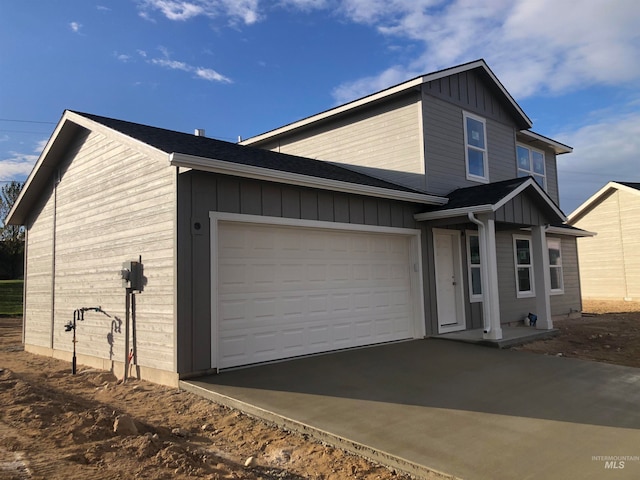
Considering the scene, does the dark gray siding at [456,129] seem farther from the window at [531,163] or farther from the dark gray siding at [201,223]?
the dark gray siding at [201,223]

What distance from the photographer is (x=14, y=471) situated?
11.4 feet

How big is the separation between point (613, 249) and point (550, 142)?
35.8 feet

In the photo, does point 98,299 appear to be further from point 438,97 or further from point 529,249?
point 529,249

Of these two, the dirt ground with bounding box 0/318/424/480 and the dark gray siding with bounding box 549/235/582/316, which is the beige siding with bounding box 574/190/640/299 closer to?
the dark gray siding with bounding box 549/235/582/316

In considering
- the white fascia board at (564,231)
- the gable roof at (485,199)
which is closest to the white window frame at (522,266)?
the white fascia board at (564,231)

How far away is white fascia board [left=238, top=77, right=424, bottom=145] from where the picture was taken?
33.0ft

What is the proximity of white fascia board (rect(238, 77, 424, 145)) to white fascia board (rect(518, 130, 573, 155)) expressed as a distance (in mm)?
5080

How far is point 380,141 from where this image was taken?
11008mm

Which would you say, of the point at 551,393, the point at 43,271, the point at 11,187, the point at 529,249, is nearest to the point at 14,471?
the point at 551,393

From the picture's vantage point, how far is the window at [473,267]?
10.7 metres

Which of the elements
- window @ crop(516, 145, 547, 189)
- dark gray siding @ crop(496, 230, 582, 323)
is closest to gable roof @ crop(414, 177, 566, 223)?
dark gray siding @ crop(496, 230, 582, 323)

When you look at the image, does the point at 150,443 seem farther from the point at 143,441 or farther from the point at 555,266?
the point at 555,266

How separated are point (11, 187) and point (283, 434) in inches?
1503

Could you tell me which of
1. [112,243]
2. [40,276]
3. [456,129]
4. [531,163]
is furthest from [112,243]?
[531,163]
